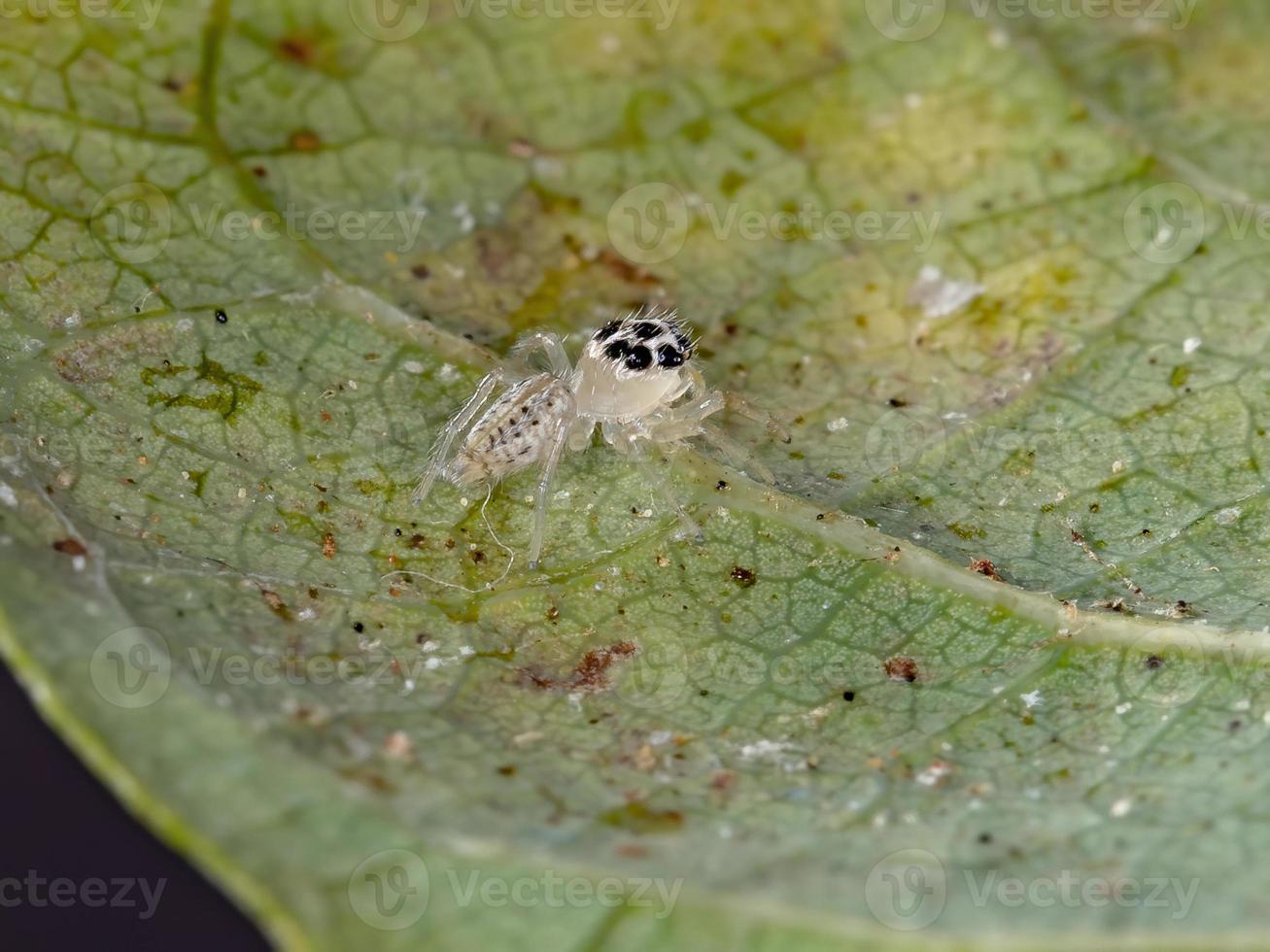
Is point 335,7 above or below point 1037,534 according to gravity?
above

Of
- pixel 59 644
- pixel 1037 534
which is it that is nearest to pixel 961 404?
pixel 1037 534

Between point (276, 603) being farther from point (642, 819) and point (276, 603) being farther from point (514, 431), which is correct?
point (642, 819)

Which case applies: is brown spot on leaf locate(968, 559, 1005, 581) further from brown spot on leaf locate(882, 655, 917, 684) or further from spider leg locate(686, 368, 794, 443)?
spider leg locate(686, 368, 794, 443)

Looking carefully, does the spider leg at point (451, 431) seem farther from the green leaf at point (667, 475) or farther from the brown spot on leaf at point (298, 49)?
the brown spot on leaf at point (298, 49)

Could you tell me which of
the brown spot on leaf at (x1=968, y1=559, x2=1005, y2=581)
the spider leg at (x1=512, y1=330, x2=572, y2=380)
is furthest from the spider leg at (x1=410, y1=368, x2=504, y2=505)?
the brown spot on leaf at (x1=968, y1=559, x2=1005, y2=581)

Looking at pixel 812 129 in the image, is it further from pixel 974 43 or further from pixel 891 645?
pixel 891 645

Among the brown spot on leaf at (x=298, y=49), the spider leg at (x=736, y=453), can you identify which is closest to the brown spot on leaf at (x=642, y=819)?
the spider leg at (x=736, y=453)
